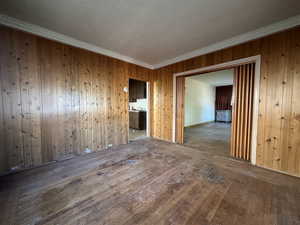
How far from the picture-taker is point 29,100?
2.30m

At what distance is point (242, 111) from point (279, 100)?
654 millimetres

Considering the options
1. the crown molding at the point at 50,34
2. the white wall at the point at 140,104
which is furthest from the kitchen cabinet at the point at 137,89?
the crown molding at the point at 50,34

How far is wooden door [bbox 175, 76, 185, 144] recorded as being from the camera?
387cm

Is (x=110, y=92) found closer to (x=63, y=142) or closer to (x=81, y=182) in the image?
(x=63, y=142)

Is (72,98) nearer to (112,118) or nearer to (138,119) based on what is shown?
(112,118)

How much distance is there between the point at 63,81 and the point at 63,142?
4.60 feet

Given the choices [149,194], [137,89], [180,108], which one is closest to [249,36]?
[180,108]

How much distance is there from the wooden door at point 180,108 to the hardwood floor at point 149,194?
1.41 metres

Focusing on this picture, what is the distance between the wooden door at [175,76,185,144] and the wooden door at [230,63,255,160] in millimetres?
1408

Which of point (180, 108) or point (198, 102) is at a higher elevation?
point (198, 102)

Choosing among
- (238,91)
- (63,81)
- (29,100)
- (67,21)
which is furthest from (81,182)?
(238,91)

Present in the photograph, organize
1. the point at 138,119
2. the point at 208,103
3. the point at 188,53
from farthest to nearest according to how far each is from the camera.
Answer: the point at 208,103 → the point at 138,119 → the point at 188,53

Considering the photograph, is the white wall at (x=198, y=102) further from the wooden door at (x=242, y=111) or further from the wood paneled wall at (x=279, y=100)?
the wood paneled wall at (x=279, y=100)

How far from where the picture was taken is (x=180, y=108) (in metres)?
3.92
